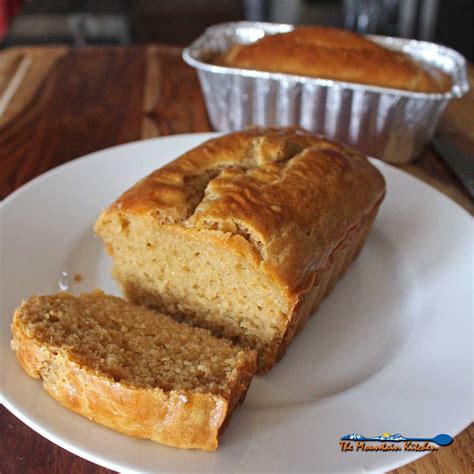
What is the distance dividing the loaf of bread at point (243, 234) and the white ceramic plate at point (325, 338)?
0.17 meters

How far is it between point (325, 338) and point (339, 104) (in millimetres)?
1546

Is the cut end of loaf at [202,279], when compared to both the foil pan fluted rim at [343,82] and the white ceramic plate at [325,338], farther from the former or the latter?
the foil pan fluted rim at [343,82]

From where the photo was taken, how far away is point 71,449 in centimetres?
166

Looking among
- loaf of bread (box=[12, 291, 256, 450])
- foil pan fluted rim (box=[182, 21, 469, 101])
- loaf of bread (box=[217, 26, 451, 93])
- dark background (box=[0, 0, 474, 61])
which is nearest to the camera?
loaf of bread (box=[12, 291, 256, 450])

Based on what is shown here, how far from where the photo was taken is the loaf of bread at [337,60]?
331 centimetres

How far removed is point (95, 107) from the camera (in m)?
3.98

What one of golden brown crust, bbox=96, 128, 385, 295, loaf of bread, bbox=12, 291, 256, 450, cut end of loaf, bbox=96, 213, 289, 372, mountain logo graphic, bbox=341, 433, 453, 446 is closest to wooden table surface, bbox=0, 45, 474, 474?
golden brown crust, bbox=96, 128, 385, 295

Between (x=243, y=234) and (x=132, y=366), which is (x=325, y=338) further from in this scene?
(x=132, y=366)

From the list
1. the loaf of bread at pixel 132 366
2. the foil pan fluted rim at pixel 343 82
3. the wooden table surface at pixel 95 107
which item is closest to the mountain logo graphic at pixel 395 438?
the loaf of bread at pixel 132 366

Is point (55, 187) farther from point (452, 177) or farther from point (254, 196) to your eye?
point (452, 177)

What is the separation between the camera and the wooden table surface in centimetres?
340

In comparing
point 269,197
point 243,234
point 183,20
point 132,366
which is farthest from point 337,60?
point 183,20

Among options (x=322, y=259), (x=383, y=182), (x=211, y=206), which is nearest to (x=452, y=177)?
(x=383, y=182)

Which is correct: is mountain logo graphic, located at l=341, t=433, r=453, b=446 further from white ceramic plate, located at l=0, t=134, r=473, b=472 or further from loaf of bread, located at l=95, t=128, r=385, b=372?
loaf of bread, located at l=95, t=128, r=385, b=372
